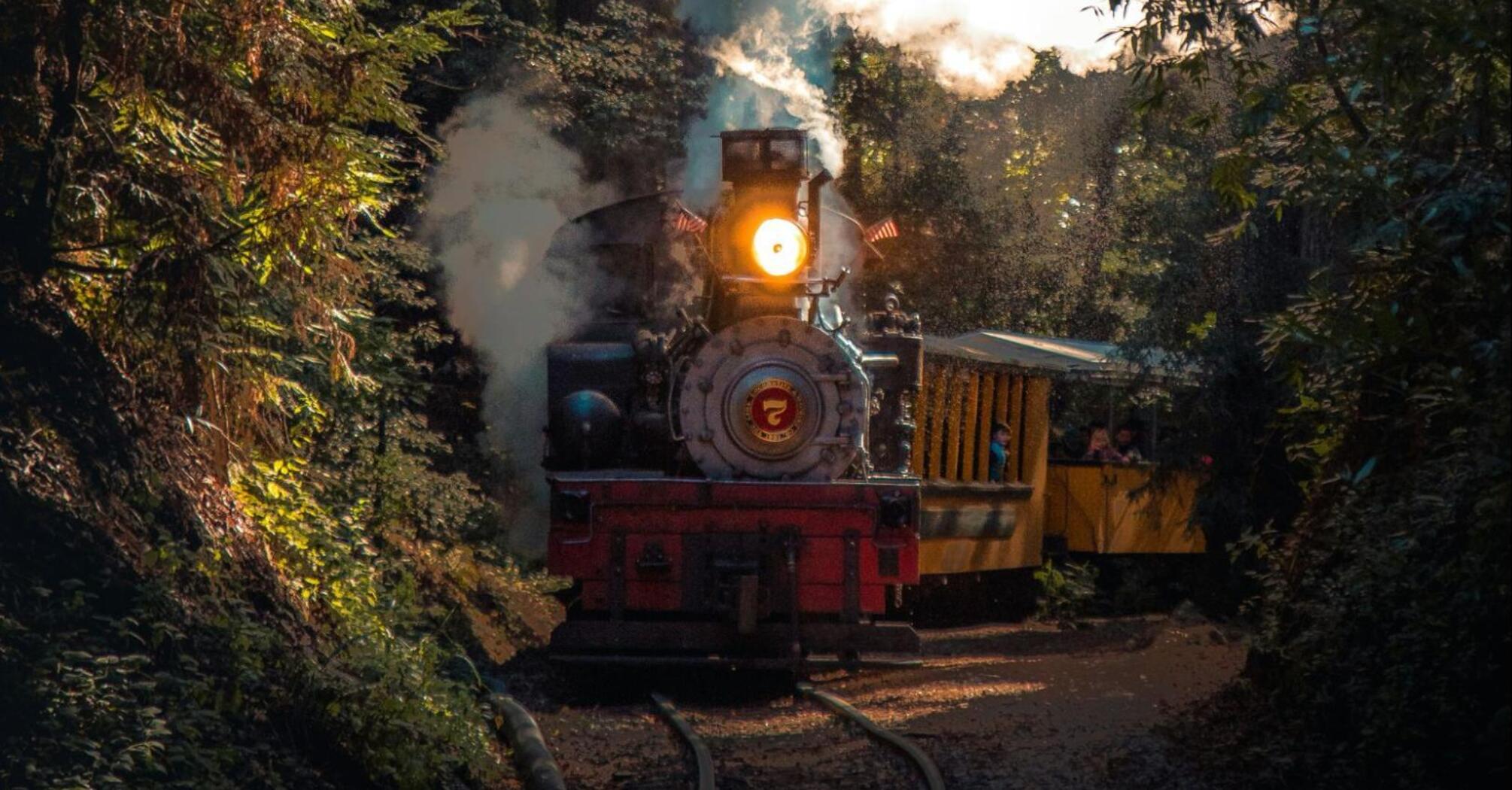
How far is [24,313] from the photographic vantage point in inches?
272

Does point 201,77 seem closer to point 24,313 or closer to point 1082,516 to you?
point 24,313

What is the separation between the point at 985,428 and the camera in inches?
598

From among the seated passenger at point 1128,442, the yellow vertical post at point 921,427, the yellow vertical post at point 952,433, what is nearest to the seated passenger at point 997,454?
the yellow vertical post at point 952,433

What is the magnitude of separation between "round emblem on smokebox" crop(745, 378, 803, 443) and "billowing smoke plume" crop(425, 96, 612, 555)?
182 inches

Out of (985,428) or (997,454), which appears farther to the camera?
(997,454)

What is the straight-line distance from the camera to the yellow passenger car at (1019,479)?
14.0 metres

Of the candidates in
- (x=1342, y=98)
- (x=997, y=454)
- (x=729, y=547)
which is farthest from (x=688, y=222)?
(x=997, y=454)

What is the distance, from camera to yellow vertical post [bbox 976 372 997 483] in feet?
49.5

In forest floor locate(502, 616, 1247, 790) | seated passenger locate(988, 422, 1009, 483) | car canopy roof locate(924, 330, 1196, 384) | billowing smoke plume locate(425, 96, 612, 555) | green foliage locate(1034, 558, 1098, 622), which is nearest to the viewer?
forest floor locate(502, 616, 1247, 790)

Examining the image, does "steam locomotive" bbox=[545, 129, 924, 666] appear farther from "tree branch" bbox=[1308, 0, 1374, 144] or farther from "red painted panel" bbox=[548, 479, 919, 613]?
"tree branch" bbox=[1308, 0, 1374, 144]

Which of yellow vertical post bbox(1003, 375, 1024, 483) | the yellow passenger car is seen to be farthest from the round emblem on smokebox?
yellow vertical post bbox(1003, 375, 1024, 483)

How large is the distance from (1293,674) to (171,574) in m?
5.12

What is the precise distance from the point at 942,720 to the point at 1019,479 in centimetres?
610

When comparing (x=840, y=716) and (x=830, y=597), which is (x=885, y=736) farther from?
(x=830, y=597)
